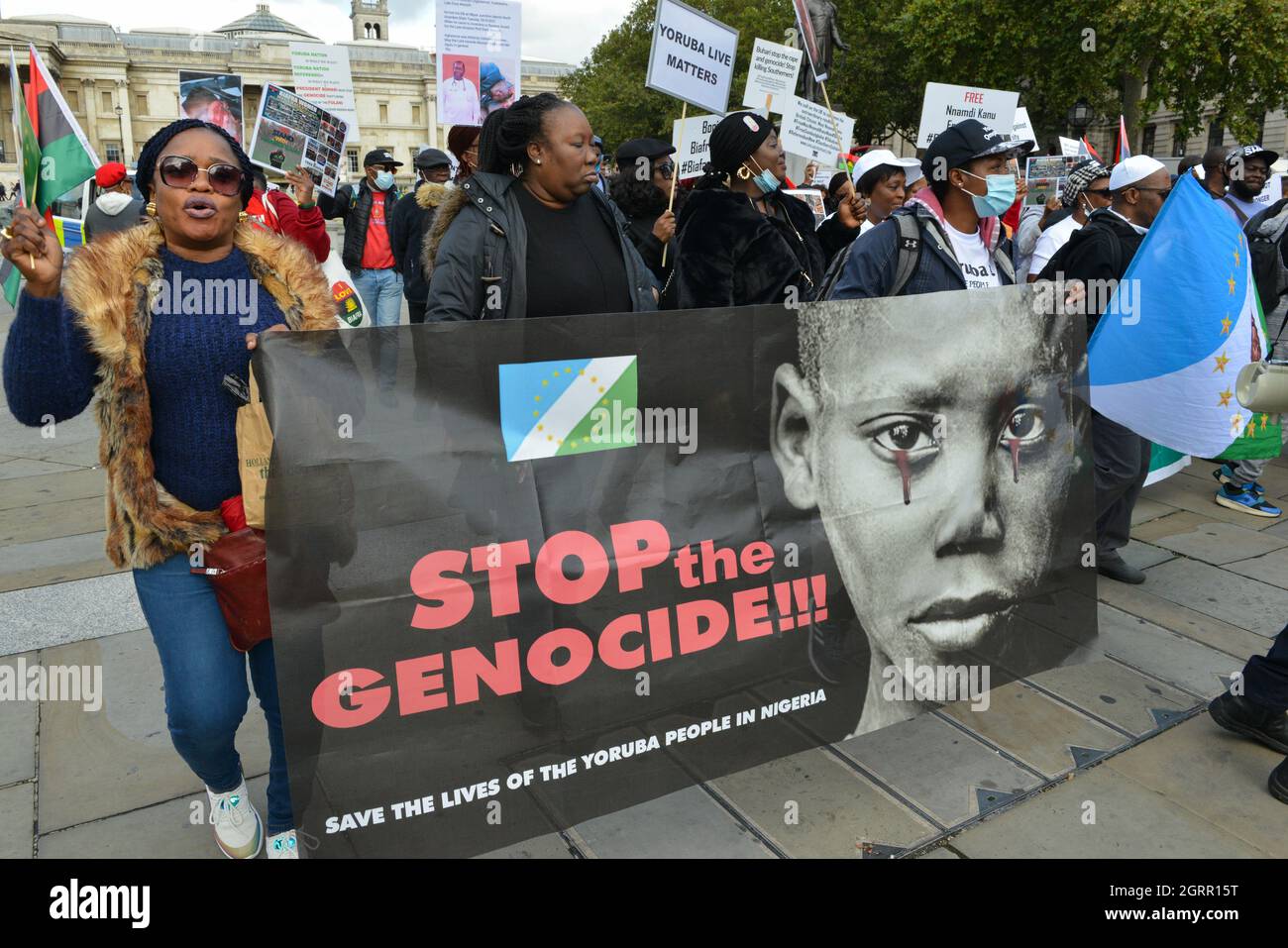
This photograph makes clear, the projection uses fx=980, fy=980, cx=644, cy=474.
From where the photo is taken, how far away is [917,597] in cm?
297

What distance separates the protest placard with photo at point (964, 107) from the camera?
27.9 ft

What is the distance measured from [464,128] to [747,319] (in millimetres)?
3619

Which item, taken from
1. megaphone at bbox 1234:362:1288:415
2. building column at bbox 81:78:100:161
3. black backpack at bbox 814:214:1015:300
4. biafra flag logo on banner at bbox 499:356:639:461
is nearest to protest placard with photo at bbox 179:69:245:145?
black backpack at bbox 814:214:1015:300

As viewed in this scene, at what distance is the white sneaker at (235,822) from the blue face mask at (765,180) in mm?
2877

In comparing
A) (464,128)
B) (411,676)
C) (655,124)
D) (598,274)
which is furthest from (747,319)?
(655,124)

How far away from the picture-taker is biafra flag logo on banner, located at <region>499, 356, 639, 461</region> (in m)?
2.34

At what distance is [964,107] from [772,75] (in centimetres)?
174

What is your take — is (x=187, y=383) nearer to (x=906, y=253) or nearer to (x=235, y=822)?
(x=235, y=822)

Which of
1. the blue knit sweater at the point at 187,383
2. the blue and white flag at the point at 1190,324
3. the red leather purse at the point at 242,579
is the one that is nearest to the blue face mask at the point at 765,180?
the blue and white flag at the point at 1190,324

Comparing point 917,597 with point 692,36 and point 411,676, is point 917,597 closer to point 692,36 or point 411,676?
point 411,676

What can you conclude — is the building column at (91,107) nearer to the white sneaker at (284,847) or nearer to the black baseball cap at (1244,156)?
the black baseball cap at (1244,156)

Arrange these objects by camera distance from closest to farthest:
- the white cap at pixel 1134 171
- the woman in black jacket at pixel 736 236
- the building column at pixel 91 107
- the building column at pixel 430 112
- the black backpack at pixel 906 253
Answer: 1. the black backpack at pixel 906 253
2. the woman in black jacket at pixel 736 236
3. the white cap at pixel 1134 171
4. the building column at pixel 91 107
5. the building column at pixel 430 112

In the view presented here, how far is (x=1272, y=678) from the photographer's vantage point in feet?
10.2

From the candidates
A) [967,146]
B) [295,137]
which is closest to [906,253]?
[967,146]
